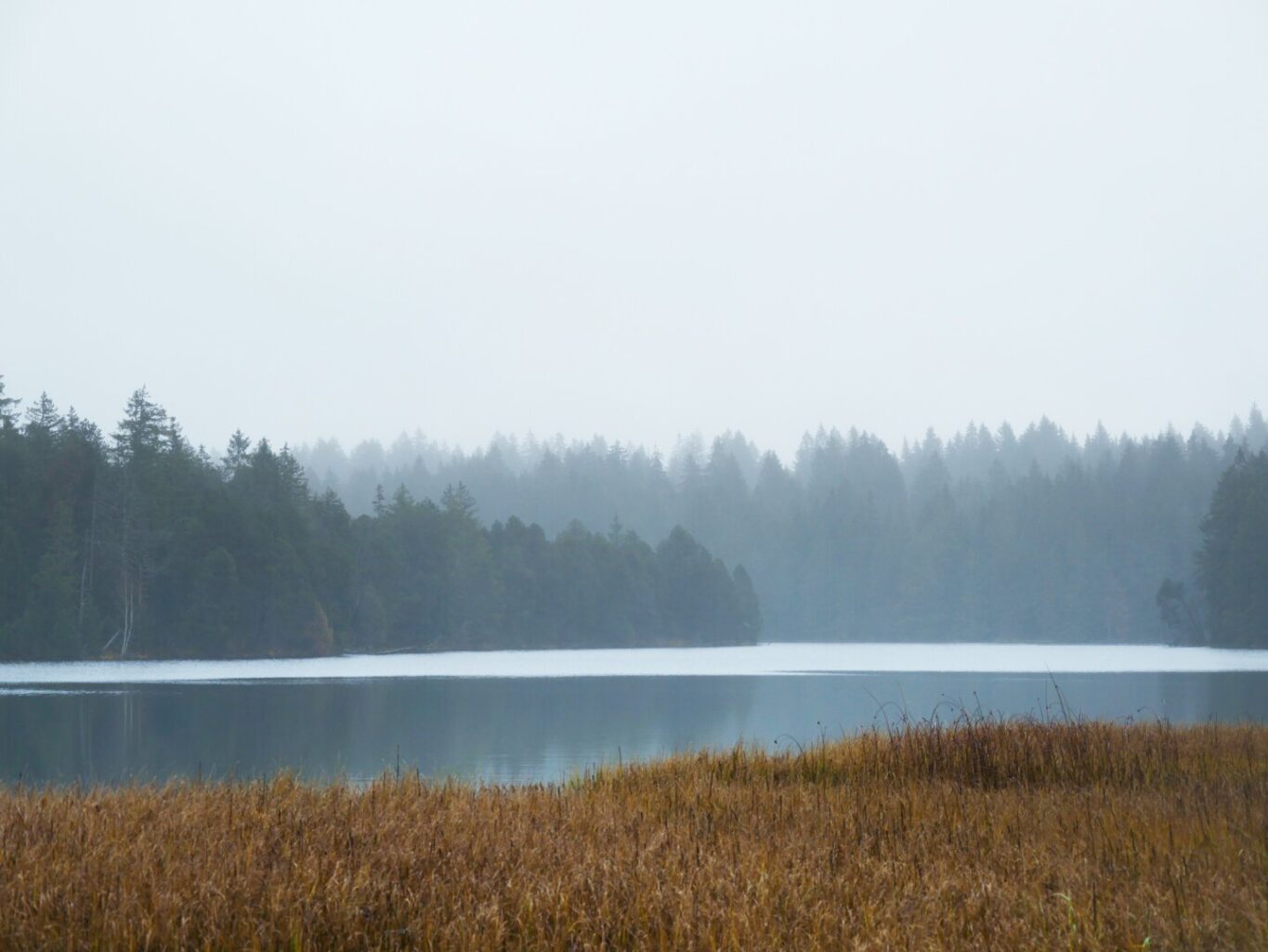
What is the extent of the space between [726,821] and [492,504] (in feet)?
616

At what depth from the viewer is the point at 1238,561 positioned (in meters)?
102

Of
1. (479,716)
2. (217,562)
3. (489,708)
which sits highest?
(217,562)

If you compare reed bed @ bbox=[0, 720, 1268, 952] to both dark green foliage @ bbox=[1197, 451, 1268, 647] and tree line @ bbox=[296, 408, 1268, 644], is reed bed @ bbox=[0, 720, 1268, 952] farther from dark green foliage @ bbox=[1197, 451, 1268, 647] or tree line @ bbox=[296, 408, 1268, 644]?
tree line @ bbox=[296, 408, 1268, 644]

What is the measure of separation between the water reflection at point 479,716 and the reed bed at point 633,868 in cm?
510

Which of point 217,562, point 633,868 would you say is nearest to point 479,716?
point 633,868

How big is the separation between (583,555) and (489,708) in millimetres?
91159

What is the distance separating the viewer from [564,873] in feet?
23.5

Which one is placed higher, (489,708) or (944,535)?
(944,535)

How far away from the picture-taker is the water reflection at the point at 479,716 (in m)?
25.0

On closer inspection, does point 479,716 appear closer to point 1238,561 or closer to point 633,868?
point 633,868

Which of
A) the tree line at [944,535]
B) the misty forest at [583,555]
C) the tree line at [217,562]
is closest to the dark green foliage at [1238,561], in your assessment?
the misty forest at [583,555]

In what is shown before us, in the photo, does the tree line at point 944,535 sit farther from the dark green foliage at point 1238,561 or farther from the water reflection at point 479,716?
the water reflection at point 479,716

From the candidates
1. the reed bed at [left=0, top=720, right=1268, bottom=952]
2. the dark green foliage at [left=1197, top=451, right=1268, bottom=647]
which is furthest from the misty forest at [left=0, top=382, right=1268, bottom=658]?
the reed bed at [left=0, top=720, right=1268, bottom=952]

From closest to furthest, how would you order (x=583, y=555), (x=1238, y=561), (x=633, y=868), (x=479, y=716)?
(x=633, y=868)
(x=479, y=716)
(x=1238, y=561)
(x=583, y=555)
